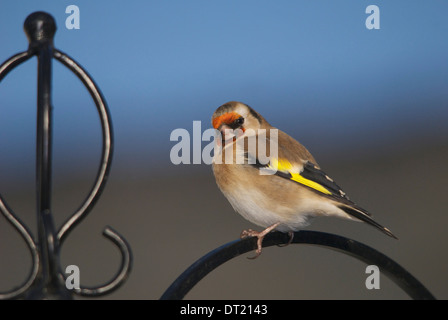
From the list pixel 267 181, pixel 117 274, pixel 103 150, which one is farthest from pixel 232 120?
pixel 117 274

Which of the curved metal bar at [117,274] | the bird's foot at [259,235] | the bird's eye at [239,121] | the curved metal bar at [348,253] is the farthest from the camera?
the bird's eye at [239,121]

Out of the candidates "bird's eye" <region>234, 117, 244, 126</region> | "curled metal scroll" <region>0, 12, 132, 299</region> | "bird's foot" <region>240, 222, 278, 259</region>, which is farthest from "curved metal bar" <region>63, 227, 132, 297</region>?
"bird's eye" <region>234, 117, 244, 126</region>

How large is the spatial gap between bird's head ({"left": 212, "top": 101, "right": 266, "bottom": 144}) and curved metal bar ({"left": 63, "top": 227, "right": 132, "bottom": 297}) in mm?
1364

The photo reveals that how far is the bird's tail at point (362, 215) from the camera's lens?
8.30 ft

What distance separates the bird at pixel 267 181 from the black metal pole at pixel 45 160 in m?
1.33

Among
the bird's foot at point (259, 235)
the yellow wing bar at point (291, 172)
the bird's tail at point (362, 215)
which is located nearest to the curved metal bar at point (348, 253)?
the bird's foot at point (259, 235)

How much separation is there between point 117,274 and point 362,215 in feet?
4.77

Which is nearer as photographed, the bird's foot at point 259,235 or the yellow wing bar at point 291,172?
the bird's foot at point 259,235

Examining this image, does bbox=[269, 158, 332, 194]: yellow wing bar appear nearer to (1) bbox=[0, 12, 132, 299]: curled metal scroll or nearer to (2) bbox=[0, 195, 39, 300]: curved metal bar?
(1) bbox=[0, 12, 132, 299]: curled metal scroll

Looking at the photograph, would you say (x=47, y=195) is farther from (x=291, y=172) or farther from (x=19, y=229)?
(x=291, y=172)

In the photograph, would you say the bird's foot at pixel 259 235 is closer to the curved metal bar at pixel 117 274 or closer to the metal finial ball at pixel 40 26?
the curved metal bar at pixel 117 274

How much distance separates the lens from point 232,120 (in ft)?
9.47
